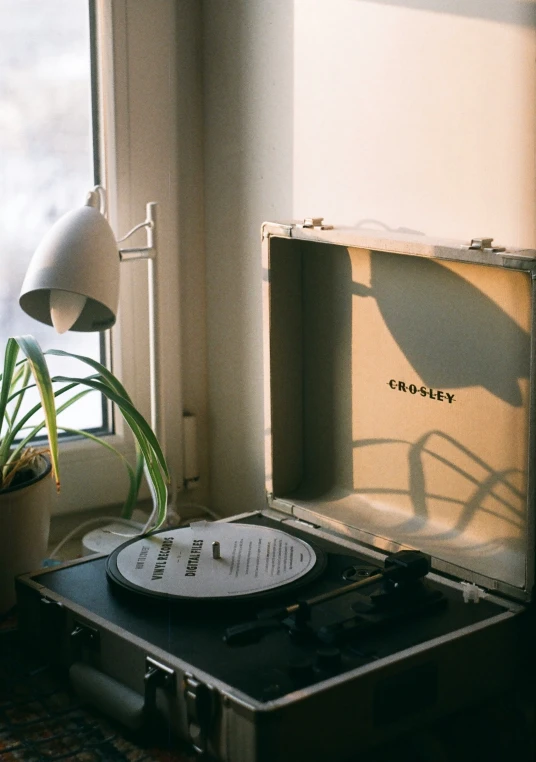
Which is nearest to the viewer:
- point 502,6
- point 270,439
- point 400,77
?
point 502,6

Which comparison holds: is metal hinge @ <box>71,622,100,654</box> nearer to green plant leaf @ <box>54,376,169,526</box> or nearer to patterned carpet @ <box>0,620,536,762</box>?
patterned carpet @ <box>0,620,536,762</box>

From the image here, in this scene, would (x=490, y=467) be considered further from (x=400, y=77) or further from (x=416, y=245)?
(x=400, y=77)

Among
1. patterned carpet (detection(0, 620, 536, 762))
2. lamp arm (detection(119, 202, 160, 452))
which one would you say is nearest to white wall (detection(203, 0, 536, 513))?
lamp arm (detection(119, 202, 160, 452))

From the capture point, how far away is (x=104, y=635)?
1045mm

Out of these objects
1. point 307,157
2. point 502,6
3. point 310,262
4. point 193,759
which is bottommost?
point 193,759

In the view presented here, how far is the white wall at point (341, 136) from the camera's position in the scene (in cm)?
114

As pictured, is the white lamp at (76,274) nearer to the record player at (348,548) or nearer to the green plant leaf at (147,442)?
the green plant leaf at (147,442)

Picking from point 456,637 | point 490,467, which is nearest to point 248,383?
point 490,467

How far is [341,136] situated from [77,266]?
418 mm

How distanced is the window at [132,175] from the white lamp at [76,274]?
22 centimetres

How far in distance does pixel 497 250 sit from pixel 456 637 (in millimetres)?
404

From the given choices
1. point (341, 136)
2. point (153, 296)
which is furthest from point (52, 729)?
point (341, 136)

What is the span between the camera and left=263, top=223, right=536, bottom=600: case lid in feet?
3.65

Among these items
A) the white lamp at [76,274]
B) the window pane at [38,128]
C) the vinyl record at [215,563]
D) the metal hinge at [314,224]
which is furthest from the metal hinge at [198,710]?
the window pane at [38,128]
